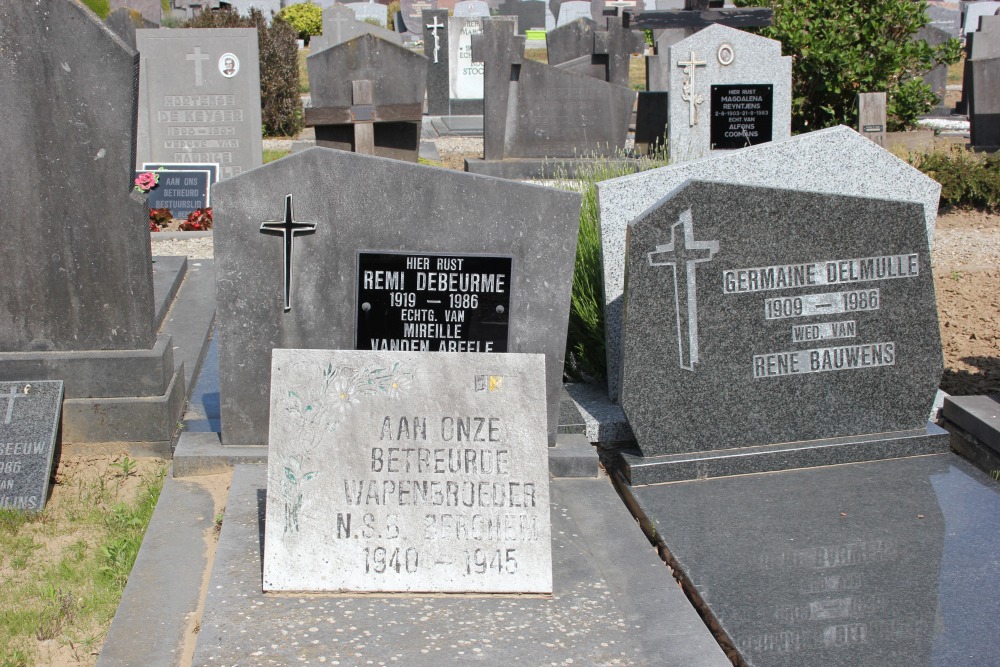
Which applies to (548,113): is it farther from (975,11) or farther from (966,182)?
(975,11)

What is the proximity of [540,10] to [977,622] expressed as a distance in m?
35.7

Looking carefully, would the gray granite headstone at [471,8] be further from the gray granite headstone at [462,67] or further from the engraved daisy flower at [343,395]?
the engraved daisy flower at [343,395]

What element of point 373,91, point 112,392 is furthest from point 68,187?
point 373,91

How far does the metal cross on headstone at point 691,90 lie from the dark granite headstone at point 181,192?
5109 mm

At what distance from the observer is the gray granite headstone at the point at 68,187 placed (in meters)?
4.30

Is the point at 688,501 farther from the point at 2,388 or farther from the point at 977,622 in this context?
the point at 2,388

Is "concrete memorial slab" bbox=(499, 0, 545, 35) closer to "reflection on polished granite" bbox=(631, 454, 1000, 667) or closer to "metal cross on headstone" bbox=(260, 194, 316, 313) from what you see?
"reflection on polished granite" bbox=(631, 454, 1000, 667)

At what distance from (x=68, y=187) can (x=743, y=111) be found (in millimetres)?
8411

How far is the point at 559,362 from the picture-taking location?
4.40 meters

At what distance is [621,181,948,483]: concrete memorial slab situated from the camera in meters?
4.34

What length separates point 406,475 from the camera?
3324mm

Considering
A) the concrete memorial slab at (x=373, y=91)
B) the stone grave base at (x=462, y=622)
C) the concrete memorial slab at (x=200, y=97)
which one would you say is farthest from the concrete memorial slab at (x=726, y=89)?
the stone grave base at (x=462, y=622)

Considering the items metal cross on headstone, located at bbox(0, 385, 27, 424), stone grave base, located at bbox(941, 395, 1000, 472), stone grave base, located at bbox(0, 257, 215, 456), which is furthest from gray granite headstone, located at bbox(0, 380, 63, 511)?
stone grave base, located at bbox(941, 395, 1000, 472)

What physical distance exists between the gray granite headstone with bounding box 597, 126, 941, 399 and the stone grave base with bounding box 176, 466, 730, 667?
186 centimetres
